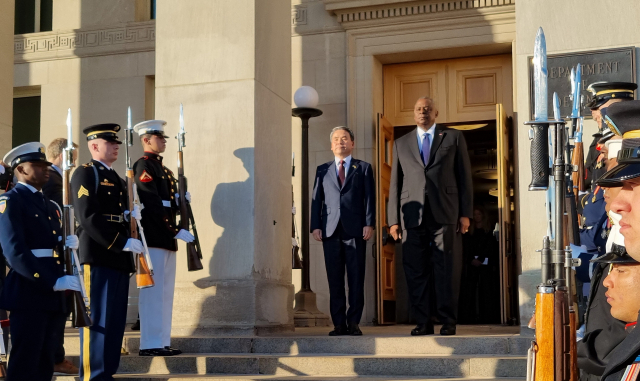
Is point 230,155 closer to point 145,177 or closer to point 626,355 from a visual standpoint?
point 145,177

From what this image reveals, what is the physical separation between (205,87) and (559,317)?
609 cm

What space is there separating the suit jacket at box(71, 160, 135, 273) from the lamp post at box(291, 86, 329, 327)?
372 centimetres

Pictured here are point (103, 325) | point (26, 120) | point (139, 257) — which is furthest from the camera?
point (26, 120)

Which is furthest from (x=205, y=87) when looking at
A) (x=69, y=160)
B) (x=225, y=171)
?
(x=69, y=160)

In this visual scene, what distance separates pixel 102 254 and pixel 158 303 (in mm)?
931

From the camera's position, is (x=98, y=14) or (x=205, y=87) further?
(x=98, y=14)

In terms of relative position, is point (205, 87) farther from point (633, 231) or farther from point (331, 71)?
point (633, 231)

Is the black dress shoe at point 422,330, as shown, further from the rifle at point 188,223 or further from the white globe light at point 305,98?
the white globe light at point 305,98

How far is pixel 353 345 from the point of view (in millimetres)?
7543

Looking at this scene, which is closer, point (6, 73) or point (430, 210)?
point (430, 210)

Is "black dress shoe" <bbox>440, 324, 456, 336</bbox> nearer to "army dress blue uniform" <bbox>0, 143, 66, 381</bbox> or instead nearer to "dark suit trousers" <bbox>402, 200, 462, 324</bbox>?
"dark suit trousers" <bbox>402, 200, 462, 324</bbox>

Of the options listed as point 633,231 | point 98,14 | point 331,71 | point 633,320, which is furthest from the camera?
point 98,14

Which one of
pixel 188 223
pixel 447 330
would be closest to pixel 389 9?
pixel 188 223

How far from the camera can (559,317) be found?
11.6 feet
